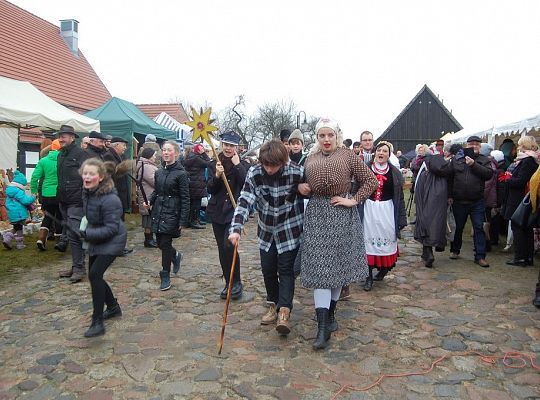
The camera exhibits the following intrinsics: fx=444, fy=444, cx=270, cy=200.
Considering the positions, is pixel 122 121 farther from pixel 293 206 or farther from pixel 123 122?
pixel 293 206

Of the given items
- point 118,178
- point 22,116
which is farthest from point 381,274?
point 22,116

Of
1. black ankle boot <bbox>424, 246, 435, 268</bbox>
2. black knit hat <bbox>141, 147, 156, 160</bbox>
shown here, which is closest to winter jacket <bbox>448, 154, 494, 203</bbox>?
black ankle boot <bbox>424, 246, 435, 268</bbox>

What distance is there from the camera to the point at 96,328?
13.5 feet

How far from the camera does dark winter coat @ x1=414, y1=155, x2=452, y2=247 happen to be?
20.7ft

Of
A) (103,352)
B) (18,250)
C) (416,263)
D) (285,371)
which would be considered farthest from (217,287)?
(18,250)

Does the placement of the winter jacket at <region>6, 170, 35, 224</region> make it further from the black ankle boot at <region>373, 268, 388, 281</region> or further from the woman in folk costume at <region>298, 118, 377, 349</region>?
the black ankle boot at <region>373, 268, 388, 281</region>

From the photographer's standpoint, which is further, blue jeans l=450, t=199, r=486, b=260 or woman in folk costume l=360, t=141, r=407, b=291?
→ blue jeans l=450, t=199, r=486, b=260

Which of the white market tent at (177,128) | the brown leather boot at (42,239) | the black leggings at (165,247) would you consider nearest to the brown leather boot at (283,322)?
the black leggings at (165,247)

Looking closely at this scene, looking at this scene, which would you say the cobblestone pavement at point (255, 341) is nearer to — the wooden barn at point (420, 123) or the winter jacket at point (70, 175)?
the winter jacket at point (70, 175)

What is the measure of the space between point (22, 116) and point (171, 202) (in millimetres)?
4721

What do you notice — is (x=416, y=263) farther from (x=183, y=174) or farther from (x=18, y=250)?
(x=18, y=250)

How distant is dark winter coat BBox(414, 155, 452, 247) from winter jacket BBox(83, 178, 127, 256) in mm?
4256

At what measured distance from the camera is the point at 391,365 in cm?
355

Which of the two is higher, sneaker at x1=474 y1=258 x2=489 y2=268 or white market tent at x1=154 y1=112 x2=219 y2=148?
white market tent at x1=154 y1=112 x2=219 y2=148
